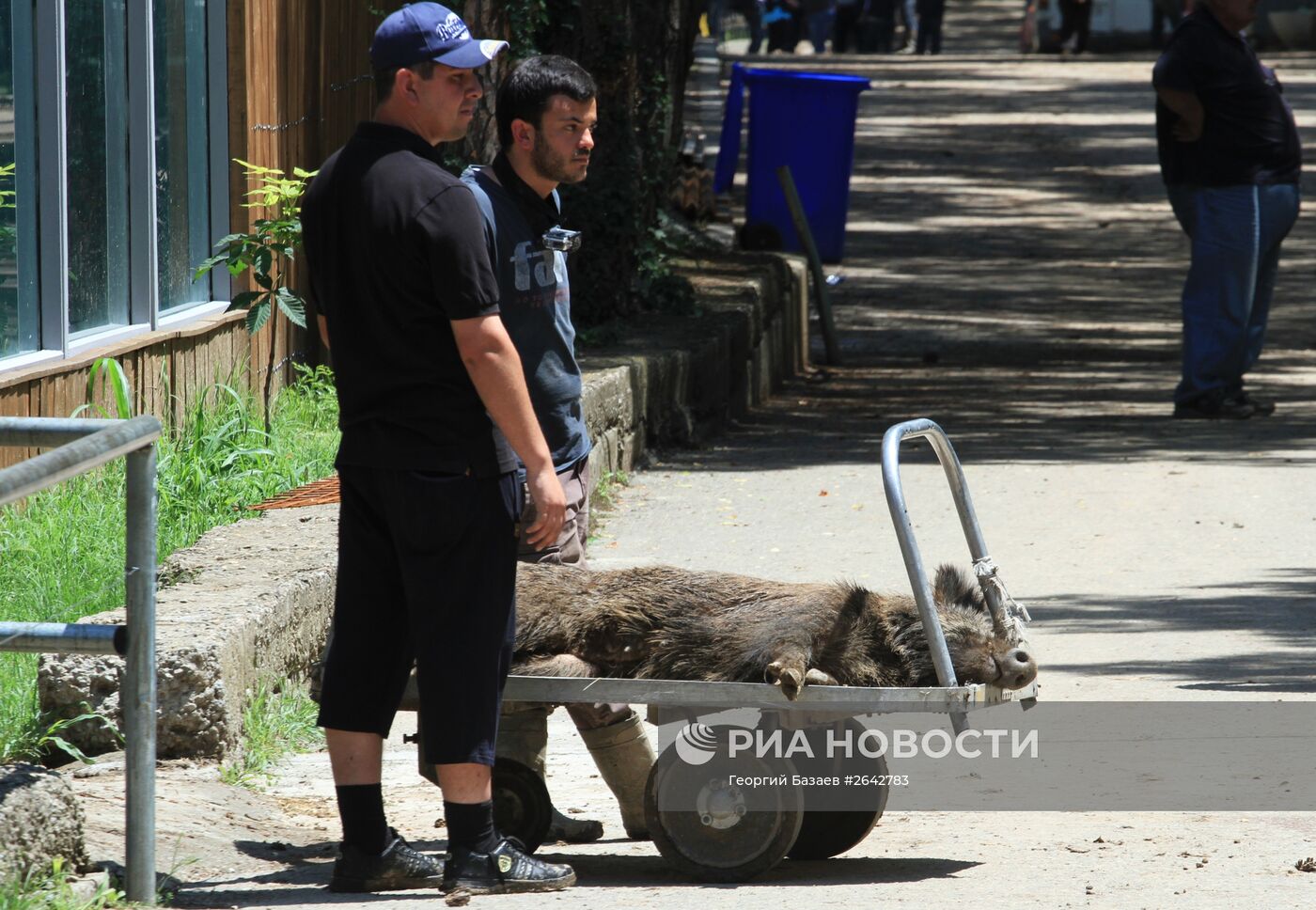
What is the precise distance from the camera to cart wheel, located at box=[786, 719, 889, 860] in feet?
14.4

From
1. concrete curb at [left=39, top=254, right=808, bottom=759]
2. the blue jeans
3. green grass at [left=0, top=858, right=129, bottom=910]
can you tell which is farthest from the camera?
the blue jeans

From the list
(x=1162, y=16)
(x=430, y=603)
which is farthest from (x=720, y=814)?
(x=1162, y=16)

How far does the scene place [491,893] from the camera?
4.00 metres

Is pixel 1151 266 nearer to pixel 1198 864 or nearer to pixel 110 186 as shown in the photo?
pixel 110 186

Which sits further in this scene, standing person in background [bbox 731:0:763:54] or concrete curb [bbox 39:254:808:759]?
standing person in background [bbox 731:0:763:54]

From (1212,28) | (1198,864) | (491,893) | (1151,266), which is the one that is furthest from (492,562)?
(1151,266)

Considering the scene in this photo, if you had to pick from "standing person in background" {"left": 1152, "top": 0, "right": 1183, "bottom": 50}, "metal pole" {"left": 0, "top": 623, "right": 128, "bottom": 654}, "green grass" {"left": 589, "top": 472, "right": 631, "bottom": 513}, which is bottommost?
"green grass" {"left": 589, "top": 472, "right": 631, "bottom": 513}

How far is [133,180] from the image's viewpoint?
7809 mm

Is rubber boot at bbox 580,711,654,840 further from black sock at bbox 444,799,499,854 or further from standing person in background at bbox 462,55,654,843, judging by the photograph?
black sock at bbox 444,799,499,854

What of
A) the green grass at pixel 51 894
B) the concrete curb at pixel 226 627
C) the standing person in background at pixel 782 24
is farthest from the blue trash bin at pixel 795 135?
the standing person in background at pixel 782 24

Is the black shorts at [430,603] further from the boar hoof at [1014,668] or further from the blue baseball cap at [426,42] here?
the boar hoof at [1014,668]

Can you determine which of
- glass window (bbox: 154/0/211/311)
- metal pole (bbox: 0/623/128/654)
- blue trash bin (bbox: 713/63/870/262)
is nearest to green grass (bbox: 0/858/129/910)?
metal pole (bbox: 0/623/128/654)

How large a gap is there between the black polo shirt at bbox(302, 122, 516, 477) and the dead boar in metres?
0.59

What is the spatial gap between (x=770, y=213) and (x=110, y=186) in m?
9.31
